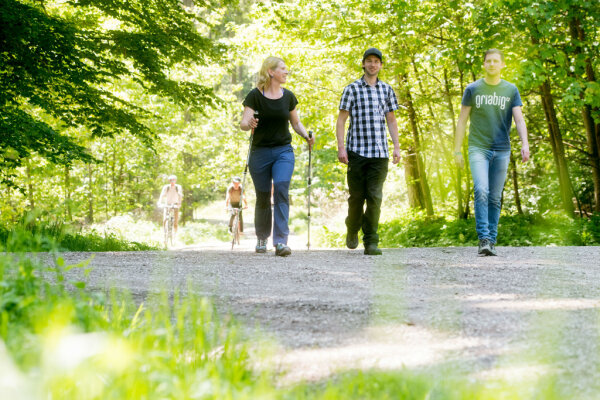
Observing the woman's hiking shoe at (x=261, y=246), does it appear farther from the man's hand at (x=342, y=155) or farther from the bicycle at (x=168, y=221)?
the bicycle at (x=168, y=221)

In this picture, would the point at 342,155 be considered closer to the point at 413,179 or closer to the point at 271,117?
the point at 271,117

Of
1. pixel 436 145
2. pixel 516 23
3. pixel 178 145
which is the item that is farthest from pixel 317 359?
pixel 178 145

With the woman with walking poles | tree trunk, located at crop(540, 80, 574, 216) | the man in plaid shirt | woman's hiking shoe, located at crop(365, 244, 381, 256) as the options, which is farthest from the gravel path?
tree trunk, located at crop(540, 80, 574, 216)

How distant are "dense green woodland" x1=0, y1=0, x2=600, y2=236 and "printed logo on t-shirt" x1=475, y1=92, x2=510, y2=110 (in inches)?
111

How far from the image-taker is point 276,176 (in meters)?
7.84

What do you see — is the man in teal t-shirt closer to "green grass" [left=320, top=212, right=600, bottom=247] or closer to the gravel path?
the gravel path

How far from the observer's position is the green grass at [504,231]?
1157cm

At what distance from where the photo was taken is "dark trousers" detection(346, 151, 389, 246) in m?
7.93

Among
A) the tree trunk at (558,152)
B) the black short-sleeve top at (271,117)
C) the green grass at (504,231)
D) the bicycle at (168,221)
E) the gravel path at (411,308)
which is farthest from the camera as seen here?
the bicycle at (168,221)

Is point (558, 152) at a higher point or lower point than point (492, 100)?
higher

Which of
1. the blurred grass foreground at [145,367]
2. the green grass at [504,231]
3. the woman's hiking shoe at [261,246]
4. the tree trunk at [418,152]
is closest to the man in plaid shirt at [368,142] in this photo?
the woman's hiking shoe at [261,246]

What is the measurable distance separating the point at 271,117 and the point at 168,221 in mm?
11779

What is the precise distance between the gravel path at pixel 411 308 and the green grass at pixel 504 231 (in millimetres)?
4999

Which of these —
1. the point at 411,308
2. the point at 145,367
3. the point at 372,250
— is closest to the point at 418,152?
the point at 372,250
